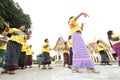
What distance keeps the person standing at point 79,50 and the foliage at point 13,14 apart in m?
18.6

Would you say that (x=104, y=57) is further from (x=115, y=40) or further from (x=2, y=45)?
(x=2, y=45)

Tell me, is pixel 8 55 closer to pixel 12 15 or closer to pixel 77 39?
pixel 77 39

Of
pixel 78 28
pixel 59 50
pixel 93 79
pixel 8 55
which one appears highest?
pixel 59 50

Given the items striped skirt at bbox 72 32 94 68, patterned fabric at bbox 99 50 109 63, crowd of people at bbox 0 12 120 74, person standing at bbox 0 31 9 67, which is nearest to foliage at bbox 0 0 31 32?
patterned fabric at bbox 99 50 109 63

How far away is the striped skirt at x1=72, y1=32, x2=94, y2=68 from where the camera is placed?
838 centimetres

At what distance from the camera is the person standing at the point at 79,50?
330 inches

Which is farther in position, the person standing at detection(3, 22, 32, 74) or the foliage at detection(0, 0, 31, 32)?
the foliage at detection(0, 0, 31, 32)

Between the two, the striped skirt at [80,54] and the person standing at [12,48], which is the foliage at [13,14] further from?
the striped skirt at [80,54]

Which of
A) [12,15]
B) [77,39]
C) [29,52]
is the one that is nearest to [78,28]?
[77,39]

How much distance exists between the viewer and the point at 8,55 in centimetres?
980

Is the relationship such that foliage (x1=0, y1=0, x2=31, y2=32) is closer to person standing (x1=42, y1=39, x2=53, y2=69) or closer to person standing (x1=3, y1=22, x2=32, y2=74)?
person standing (x1=42, y1=39, x2=53, y2=69)

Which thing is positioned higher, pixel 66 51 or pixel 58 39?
pixel 58 39

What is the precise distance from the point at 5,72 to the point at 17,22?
66.2ft

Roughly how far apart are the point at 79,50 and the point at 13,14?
21968mm
